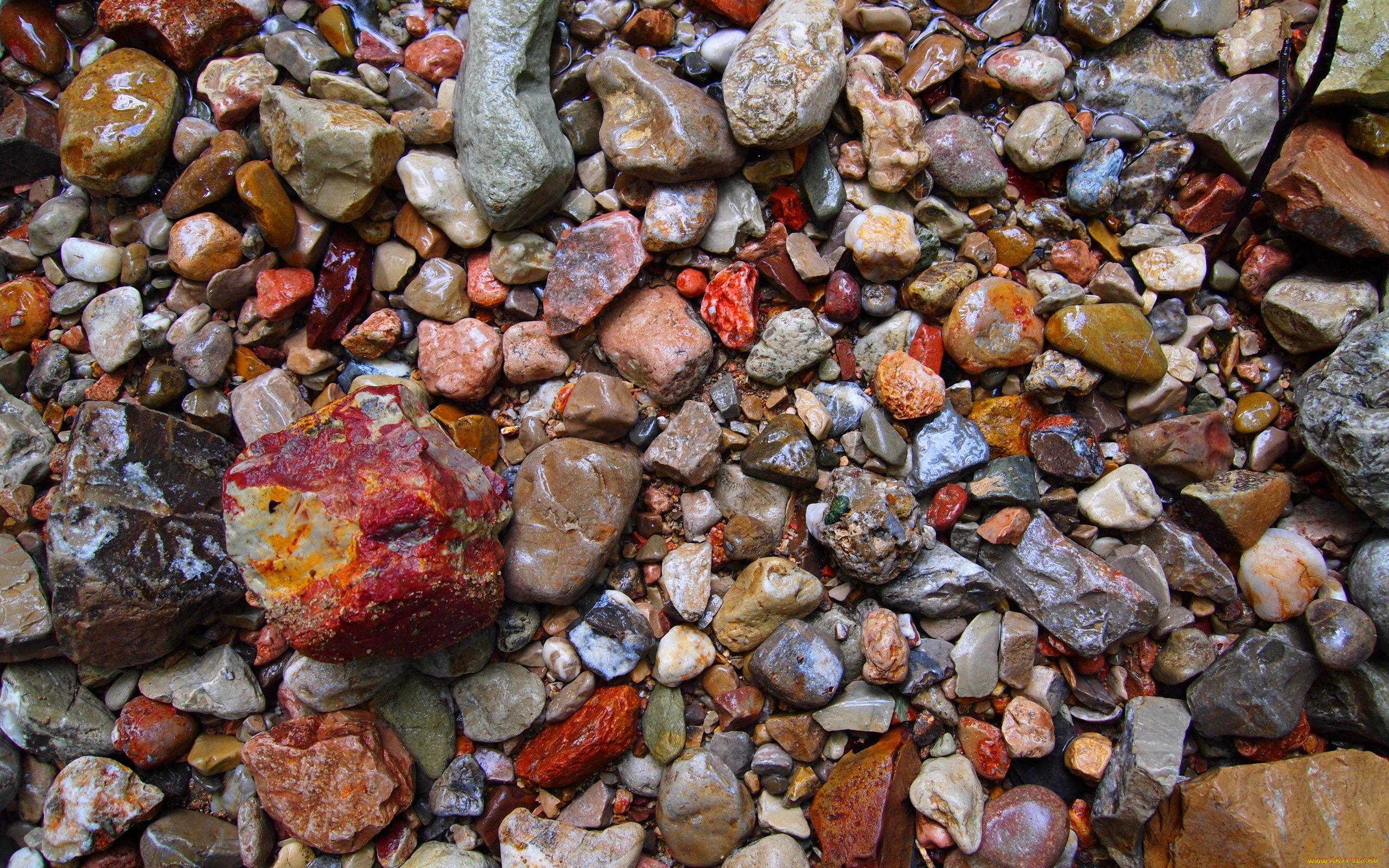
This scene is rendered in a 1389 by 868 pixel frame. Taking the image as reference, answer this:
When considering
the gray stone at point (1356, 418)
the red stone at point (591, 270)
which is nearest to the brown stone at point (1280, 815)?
the gray stone at point (1356, 418)

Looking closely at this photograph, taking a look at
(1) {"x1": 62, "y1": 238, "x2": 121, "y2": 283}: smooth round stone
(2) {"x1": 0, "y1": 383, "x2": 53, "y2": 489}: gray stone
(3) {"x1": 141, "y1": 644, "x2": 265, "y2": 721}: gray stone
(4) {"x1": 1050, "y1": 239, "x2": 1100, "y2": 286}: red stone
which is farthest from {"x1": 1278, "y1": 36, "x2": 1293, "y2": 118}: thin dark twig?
(2) {"x1": 0, "y1": 383, "x2": 53, "y2": 489}: gray stone

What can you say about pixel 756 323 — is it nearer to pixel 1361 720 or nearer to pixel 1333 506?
pixel 1333 506

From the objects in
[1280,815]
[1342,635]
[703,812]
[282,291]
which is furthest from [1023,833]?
[282,291]

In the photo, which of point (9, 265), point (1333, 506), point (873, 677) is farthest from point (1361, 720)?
point (9, 265)

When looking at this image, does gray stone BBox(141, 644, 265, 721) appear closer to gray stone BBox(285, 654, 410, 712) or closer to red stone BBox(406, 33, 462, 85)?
gray stone BBox(285, 654, 410, 712)

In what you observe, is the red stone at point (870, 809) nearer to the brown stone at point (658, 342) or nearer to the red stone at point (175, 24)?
the brown stone at point (658, 342)
